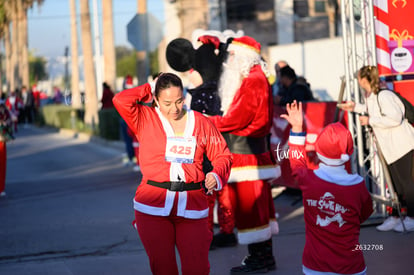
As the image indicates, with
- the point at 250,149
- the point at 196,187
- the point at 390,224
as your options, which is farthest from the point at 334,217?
the point at 390,224

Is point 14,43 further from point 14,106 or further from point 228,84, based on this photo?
point 228,84

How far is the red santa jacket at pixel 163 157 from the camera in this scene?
4.75 m

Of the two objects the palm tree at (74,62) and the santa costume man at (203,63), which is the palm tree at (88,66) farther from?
the santa costume man at (203,63)

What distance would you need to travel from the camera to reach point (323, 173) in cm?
474

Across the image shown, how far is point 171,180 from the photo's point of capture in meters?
4.77

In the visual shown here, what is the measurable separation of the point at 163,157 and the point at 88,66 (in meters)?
25.3

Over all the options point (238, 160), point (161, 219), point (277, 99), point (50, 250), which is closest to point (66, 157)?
point (277, 99)

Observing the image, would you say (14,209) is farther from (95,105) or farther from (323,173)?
(95,105)

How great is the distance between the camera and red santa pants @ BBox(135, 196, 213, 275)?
4.72 meters

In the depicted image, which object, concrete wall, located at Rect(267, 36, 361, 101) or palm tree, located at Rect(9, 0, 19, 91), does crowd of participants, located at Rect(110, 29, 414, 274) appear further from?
palm tree, located at Rect(9, 0, 19, 91)

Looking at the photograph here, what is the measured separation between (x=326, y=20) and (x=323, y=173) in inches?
1600

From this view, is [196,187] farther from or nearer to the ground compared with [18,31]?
nearer to the ground

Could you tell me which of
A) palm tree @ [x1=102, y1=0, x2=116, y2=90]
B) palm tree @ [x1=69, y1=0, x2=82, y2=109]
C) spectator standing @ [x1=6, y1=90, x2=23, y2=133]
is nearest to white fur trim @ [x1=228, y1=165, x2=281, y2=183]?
palm tree @ [x1=102, y1=0, x2=116, y2=90]

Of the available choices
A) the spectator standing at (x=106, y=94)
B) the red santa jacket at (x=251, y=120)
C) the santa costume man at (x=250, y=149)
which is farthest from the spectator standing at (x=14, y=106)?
the red santa jacket at (x=251, y=120)
